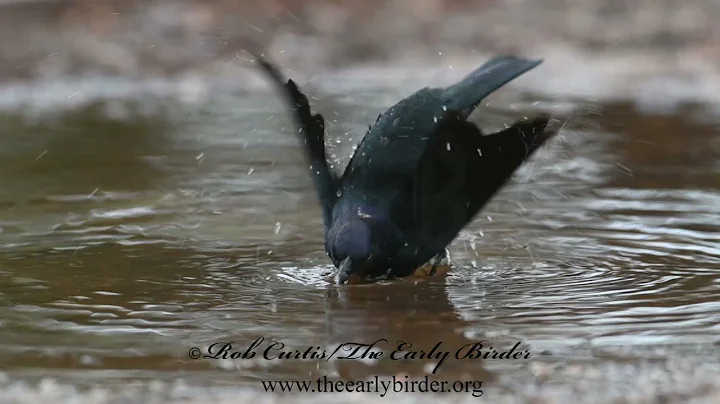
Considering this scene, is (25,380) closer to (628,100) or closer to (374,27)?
(628,100)

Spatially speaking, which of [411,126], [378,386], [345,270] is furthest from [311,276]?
[378,386]

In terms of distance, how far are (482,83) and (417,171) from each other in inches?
20.0

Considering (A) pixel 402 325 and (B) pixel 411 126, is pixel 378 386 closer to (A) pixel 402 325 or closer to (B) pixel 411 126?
(A) pixel 402 325

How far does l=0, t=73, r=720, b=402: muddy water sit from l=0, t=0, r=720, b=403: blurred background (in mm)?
15

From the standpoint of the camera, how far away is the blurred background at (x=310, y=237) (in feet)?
12.2

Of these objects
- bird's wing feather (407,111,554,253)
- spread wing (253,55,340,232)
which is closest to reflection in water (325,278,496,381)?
bird's wing feather (407,111,554,253)

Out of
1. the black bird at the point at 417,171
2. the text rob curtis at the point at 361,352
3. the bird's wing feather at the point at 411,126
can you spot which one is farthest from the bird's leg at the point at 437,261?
the text rob curtis at the point at 361,352

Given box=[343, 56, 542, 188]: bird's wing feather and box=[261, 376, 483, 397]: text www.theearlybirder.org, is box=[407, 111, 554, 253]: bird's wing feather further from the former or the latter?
box=[261, 376, 483, 397]: text www.theearlybirder.org

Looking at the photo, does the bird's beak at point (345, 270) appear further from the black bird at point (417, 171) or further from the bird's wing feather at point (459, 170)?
the bird's wing feather at point (459, 170)

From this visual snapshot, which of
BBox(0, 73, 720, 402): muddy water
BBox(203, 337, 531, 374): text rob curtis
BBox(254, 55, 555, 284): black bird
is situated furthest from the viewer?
BBox(254, 55, 555, 284): black bird

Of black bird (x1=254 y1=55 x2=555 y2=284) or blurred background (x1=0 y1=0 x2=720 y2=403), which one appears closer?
blurred background (x1=0 y1=0 x2=720 y2=403)

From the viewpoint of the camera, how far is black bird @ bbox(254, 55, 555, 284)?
15.4ft

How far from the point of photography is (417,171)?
15.8ft

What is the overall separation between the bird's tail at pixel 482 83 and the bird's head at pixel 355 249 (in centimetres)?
68
